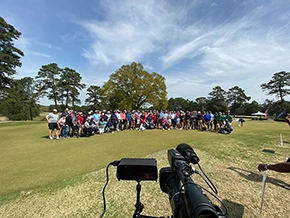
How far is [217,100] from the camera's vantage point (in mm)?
67188

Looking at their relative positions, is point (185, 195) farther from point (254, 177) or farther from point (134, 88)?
point (134, 88)

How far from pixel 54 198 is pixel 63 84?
44.3 m

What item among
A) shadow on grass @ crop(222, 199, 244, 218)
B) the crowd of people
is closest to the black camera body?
shadow on grass @ crop(222, 199, 244, 218)

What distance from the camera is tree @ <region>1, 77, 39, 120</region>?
1100 inches

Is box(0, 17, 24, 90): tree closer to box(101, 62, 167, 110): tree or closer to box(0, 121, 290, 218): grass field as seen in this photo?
box(101, 62, 167, 110): tree

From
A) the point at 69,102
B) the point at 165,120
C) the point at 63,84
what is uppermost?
the point at 63,84

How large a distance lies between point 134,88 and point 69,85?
67.0ft

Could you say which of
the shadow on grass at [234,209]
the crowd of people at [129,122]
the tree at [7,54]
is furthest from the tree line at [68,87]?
the shadow on grass at [234,209]

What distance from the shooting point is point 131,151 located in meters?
6.78

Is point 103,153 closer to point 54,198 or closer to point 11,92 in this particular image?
point 54,198

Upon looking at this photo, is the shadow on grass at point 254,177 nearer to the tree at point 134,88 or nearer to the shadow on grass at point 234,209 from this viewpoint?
the shadow on grass at point 234,209

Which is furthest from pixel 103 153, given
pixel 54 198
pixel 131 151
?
pixel 54 198

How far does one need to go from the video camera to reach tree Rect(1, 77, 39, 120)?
3465 centimetres

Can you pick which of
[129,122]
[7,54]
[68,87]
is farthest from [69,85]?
[129,122]
